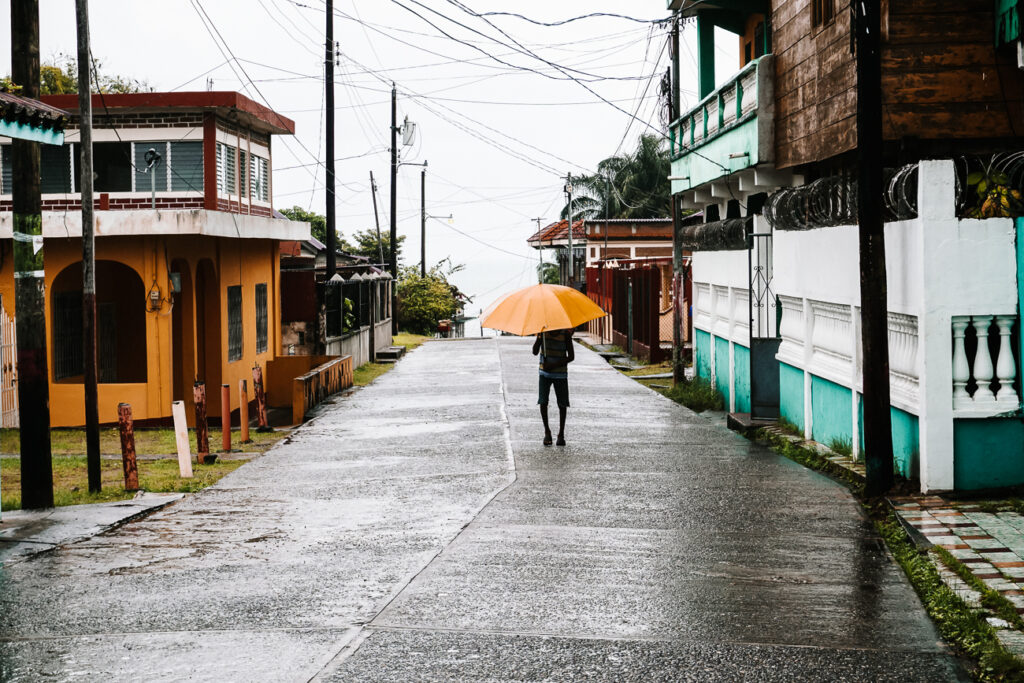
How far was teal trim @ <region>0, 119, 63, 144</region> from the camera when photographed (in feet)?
30.7

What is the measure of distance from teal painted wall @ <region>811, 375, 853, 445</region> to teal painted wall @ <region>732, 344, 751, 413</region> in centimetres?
435

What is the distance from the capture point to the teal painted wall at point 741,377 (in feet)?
56.7

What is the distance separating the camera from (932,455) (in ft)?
29.9

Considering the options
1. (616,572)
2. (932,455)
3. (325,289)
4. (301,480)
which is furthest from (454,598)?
(325,289)

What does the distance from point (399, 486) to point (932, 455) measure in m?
4.99

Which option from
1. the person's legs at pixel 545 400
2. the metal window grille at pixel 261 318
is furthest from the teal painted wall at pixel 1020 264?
the metal window grille at pixel 261 318

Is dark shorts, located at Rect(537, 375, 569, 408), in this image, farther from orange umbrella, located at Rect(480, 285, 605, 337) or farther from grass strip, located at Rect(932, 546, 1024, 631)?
grass strip, located at Rect(932, 546, 1024, 631)

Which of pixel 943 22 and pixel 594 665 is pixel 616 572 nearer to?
pixel 594 665

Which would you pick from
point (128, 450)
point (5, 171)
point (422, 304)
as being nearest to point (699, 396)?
point (128, 450)

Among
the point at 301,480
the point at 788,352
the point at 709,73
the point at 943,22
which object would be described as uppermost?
the point at 709,73

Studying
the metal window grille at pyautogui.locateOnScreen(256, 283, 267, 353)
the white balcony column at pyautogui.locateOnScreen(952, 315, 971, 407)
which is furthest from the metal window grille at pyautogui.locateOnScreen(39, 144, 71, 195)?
the white balcony column at pyautogui.locateOnScreen(952, 315, 971, 407)

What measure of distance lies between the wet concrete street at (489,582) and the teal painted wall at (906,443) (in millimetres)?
549

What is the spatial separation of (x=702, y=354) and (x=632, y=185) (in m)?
37.2

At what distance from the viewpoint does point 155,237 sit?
65.4ft
